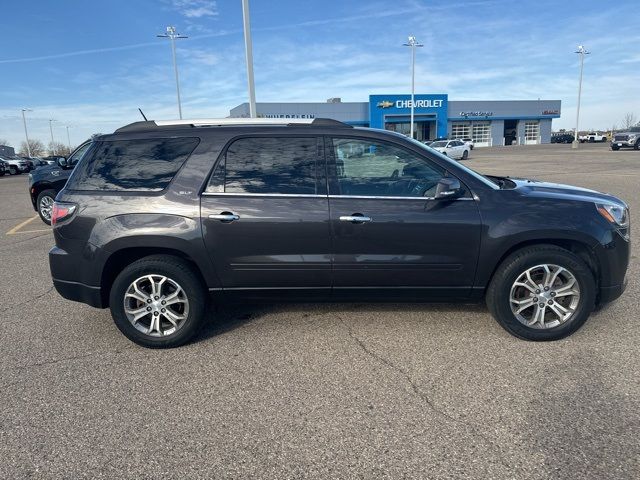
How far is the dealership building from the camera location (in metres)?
65.0

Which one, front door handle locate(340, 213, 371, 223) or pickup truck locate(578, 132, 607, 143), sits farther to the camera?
pickup truck locate(578, 132, 607, 143)

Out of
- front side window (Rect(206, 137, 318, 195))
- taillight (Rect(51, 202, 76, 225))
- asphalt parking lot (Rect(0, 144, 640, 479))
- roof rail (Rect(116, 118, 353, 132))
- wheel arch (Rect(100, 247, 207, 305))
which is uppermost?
roof rail (Rect(116, 118, 353, 132))

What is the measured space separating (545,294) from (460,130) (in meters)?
74.3

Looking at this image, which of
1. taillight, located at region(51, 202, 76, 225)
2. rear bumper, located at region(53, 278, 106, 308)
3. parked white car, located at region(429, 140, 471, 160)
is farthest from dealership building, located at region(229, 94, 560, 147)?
rear bumper, located at region(53, 278, 106, 308)

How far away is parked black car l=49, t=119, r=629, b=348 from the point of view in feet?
12.1

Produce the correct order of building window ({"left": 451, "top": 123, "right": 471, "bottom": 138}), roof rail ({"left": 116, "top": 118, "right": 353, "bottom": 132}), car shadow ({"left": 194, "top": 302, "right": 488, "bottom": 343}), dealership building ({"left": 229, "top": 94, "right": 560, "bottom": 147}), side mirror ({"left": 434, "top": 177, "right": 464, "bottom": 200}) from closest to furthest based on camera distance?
1. side mirror ({"left": 434, "top": 177, "right": 464, "bottom": 200})
2. roof rail ({"left": 116, "top": 118, "right": 353, "bottom": 132})
3. car shadow ({"left": 194, "top": 302, "right": 488, "bottom": 343})
4. dealership building ({"left": 229, "top": 94, "right": 560, "bottom": 147})
5. building window ({"left": 451, "top": 123, "right": 471, "bottom": 138})

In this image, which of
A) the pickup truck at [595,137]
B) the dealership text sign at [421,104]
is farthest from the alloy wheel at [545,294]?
the pickup truck at [595,137]

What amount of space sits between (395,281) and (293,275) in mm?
842

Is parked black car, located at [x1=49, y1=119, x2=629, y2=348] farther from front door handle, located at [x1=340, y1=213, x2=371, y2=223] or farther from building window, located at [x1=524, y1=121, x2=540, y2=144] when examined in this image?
building window, located at [x1=524, y1=121, x2=540, y2=144]

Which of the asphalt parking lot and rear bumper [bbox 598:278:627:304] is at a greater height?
rear bumper [bbox 598:278:627:304]

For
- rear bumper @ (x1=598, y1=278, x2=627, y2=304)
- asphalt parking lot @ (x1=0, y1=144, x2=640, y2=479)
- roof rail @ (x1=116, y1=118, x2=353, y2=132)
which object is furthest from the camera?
roof rail @ (x1=116, y1=118, x2=353, y2=132)


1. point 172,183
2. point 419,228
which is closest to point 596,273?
point 419,228

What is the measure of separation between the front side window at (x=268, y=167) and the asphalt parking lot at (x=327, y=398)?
4.28 feet

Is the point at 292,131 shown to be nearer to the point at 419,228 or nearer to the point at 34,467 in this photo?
the point at 419,228
